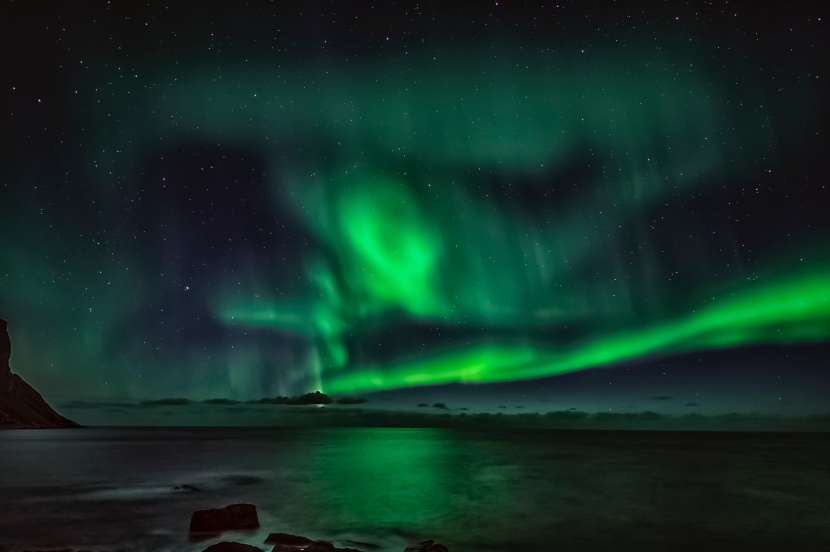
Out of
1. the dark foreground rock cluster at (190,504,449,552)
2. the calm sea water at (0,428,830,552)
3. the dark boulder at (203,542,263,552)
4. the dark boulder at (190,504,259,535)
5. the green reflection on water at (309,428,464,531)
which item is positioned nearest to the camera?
the dark boulder at (203,542,263,552)

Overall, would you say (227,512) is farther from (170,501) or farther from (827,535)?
(827,535)

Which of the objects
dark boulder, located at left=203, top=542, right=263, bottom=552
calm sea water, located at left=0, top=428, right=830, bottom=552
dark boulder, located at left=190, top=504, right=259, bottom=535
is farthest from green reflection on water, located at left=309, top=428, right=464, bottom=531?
dark boulder, located at left=203, top=542, right=263, bottom=552

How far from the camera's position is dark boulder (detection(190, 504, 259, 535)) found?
17.8 meters

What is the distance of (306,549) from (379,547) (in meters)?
5.32

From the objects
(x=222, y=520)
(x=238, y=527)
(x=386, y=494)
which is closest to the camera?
(x=222, y=520)

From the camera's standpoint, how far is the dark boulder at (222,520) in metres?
17.8

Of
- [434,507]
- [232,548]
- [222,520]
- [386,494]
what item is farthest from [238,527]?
[386,494]

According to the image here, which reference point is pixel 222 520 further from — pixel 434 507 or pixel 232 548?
pixel 434 507

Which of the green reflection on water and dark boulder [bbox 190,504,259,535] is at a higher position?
dark boulder [bbox 190,504,259,535]

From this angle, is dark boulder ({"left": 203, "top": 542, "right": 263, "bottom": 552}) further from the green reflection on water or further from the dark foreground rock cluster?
the green reflection on water

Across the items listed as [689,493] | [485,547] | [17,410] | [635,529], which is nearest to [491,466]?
[689,493]

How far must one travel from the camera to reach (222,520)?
18.1 m

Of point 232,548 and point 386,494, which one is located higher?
point 232,548

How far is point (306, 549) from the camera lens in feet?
44.5
